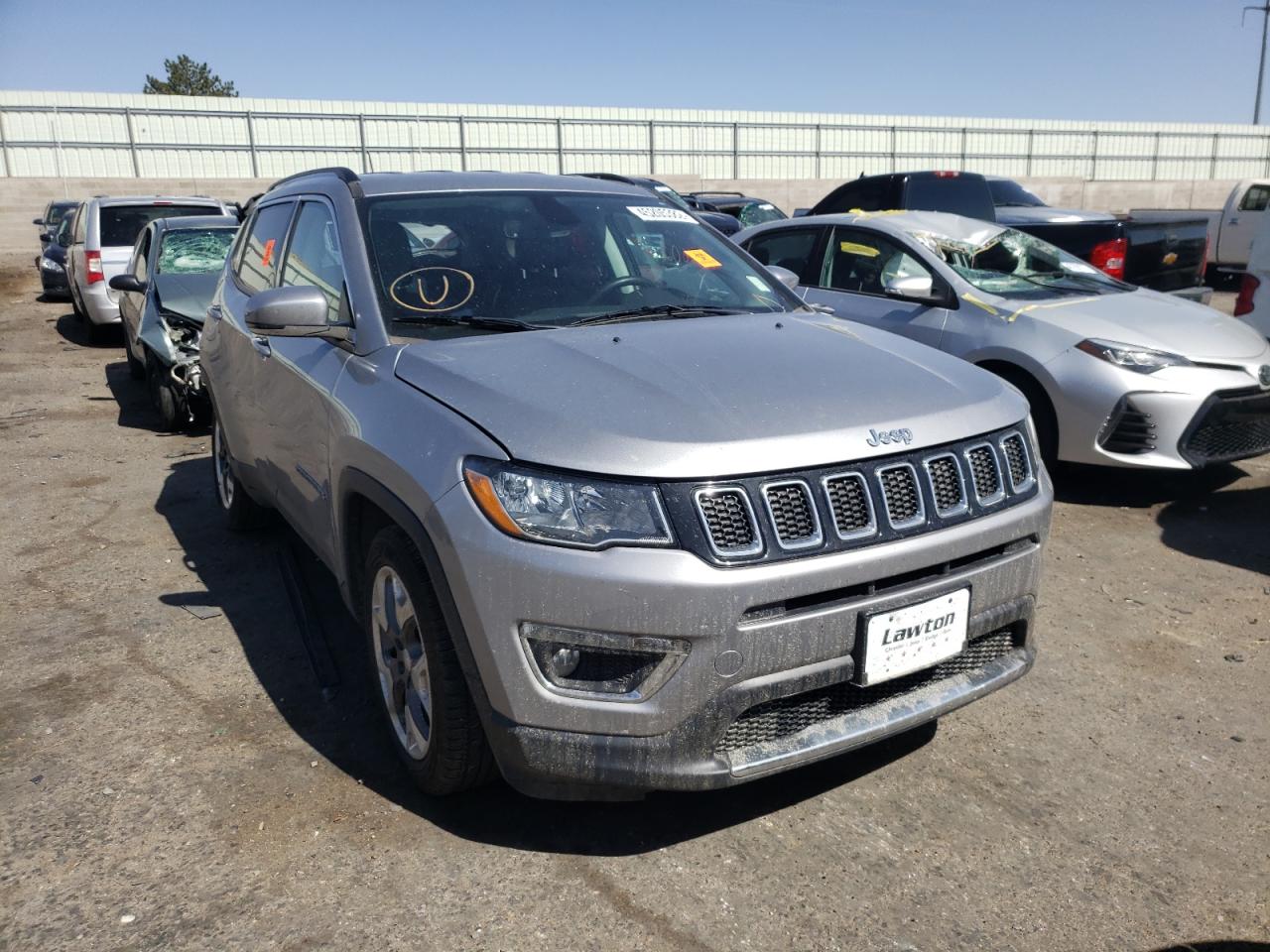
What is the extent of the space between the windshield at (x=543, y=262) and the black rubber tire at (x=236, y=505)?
82.6 inches

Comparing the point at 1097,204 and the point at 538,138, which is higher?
the point at 538,138

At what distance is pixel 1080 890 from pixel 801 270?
210 inches

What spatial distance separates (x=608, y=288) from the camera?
3.69 m

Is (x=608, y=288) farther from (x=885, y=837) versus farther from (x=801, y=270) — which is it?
(x=801, y=270)

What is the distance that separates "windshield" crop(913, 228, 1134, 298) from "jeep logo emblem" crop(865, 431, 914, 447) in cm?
408

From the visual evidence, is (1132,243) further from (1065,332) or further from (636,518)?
(636,518)

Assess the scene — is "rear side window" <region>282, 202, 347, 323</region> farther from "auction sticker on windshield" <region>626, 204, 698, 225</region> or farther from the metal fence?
the metal fence

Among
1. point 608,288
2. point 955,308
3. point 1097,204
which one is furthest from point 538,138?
point 608,288

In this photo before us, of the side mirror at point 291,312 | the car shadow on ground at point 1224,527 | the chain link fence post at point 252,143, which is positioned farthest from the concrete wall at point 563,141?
the side mirror at point 291,312

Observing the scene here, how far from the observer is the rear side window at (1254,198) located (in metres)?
17.0

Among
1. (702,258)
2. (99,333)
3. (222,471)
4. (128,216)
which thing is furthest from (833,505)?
(99,333)

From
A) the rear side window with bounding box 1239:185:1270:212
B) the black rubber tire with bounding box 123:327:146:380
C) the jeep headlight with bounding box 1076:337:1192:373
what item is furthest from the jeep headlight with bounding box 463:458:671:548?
the rear side window with bounding box 1239:185:1270:212

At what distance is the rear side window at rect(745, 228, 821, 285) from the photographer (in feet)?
24.1

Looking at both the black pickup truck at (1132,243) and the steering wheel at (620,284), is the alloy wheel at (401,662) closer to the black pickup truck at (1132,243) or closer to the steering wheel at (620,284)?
the steering wheel at (620,284)
